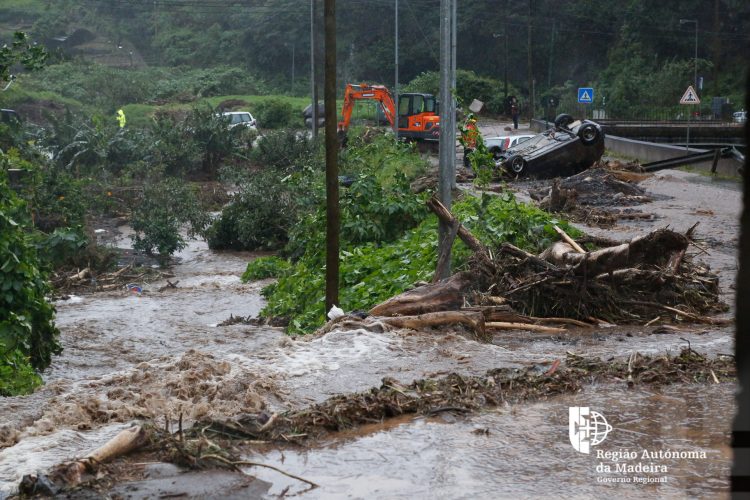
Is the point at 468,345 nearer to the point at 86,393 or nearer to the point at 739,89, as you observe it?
the point at 86,393

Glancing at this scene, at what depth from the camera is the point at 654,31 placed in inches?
2911

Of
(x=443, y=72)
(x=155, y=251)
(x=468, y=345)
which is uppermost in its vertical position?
(x=443, y=72)

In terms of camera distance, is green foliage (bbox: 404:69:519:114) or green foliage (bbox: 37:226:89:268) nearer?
green foliage (bbox: 37:226:89:268)

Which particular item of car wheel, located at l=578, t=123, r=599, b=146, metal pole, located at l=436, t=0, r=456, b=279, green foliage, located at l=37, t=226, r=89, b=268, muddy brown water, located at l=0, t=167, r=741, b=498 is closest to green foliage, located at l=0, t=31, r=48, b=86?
green foliage, located at l=37, t=226, r=89, b=268

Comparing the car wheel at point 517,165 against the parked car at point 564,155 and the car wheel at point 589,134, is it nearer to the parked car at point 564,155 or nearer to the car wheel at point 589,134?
the parked car at point 564,155

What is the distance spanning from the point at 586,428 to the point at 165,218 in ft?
58.9

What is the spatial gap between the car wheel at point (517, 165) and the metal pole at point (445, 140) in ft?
55.3

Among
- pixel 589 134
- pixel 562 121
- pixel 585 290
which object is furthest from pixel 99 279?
pixel 562 121

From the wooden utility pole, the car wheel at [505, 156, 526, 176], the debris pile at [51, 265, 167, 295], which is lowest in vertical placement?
the debris pile at [51, 265, 167, 295]

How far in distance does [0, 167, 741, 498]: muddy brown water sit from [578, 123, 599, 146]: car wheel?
1701cm

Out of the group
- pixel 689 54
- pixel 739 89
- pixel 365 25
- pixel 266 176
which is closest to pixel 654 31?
pixel 689 54

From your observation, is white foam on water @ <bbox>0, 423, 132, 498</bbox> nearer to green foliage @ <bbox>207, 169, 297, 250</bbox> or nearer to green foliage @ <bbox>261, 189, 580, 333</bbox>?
green foliage @ <bbox>261, 189, 580, 333</bbox>

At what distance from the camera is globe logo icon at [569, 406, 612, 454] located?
715 centimetres

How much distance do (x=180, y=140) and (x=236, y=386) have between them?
28.5 metres
